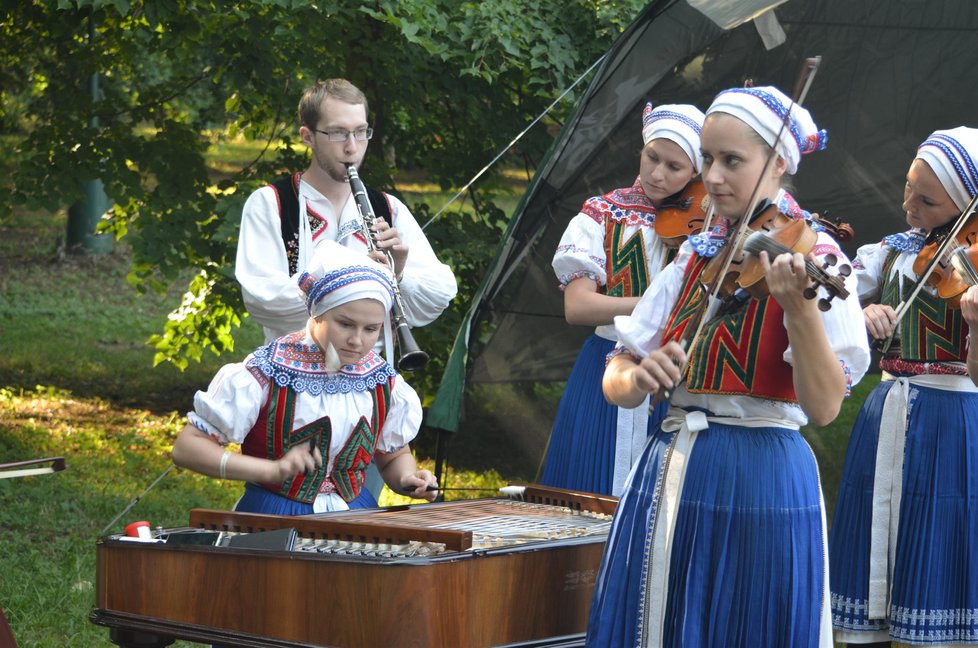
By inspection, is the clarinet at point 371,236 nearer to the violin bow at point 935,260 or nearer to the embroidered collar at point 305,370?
the embroidered collar at point 305,370

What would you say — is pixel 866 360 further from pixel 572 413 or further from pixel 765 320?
pixel 572 413

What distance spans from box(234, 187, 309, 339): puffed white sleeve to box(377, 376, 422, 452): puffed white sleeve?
627mm

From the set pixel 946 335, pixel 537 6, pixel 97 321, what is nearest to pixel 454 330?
pixel 537 6

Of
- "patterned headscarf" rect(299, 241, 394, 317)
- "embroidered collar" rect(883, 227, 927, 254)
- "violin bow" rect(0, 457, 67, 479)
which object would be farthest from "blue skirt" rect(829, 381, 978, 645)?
"violin bow" rect(0, 457, 67, 479)

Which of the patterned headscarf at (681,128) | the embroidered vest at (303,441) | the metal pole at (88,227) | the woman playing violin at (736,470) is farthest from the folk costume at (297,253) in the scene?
the metal pole at (88,227)

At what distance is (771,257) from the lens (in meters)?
2.24

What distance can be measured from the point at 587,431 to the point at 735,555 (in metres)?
1.47

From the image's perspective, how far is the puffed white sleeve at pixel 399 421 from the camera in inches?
126

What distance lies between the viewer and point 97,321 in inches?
428

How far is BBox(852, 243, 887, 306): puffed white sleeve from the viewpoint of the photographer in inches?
154

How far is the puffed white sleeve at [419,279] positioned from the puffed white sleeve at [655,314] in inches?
57.4

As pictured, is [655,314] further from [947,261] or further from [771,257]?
[947,261]

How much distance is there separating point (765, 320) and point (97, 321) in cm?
929

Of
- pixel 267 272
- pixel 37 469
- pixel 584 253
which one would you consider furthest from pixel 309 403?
pixel 584 253
